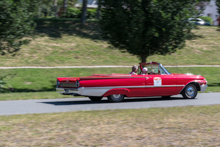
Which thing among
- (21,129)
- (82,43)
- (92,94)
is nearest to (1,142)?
(21,129)

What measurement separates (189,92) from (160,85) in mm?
1452

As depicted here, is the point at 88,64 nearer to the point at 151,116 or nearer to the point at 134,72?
the point at 134,72

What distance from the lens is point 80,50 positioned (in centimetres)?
2903

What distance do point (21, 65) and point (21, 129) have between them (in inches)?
716

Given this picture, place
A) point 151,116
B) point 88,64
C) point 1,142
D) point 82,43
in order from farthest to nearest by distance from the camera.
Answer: point 82,43
point 88,64
point 151,116
point 1,142

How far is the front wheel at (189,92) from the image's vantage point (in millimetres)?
12133

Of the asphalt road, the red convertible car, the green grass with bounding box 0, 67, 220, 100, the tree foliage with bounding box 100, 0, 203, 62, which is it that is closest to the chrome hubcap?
the red convertible car

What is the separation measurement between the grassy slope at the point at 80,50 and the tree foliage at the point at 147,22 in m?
7.10

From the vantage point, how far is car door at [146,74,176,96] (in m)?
11.3

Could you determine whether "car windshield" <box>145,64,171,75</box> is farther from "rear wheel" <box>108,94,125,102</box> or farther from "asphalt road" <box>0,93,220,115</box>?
"rear wheel" <box>108,94,125,102</box>

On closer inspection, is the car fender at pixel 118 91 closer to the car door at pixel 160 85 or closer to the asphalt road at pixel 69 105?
the asphalt road at pixel 69 105

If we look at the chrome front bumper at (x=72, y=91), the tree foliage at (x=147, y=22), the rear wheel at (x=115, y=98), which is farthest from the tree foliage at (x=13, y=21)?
the rear wheel at (x=115, y=98)

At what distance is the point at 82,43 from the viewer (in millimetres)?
30969

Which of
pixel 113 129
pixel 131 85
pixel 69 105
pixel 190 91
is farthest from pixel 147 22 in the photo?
pixel 113 129
